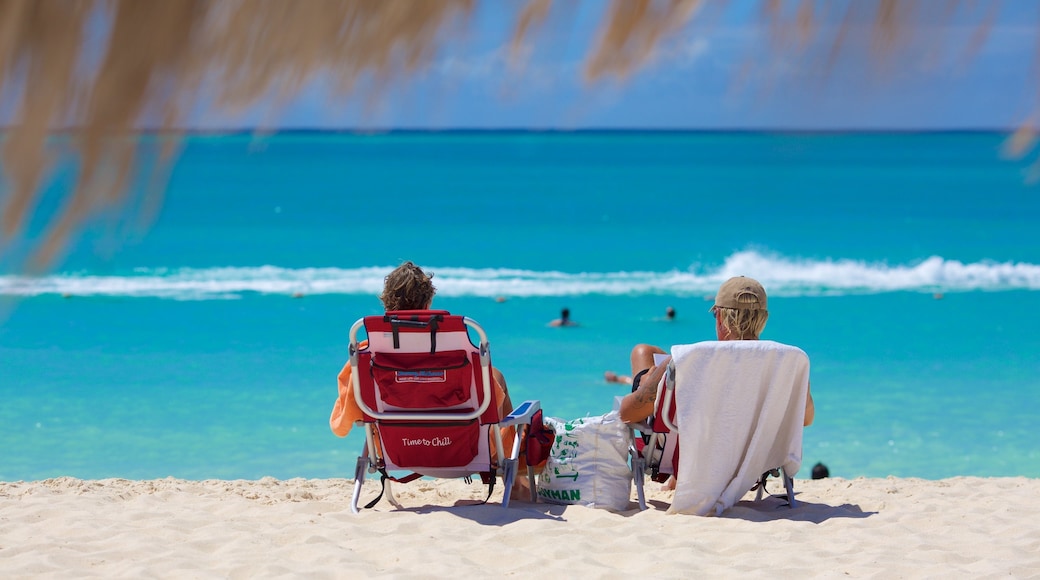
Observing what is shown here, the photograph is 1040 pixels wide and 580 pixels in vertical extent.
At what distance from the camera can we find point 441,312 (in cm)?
455

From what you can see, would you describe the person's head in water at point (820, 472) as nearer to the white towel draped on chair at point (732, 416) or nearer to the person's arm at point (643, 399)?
the white towel draped on chair at point (732, 416)

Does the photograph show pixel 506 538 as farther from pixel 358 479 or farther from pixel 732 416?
pixel 732 416

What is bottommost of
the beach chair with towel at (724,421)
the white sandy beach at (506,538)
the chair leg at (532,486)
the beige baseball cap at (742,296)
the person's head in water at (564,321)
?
the white sandy beach at (506,538)

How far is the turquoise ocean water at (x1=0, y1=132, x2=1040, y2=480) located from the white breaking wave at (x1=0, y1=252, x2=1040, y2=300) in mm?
111

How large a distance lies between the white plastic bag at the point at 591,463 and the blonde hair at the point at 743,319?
0.71 metres

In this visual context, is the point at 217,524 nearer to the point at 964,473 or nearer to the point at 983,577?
the point at 983,577

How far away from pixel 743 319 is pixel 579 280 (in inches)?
612

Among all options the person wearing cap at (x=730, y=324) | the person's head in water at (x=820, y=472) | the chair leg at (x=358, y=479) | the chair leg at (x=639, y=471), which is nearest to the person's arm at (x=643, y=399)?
the person wearing cap at (x=730, y=324)

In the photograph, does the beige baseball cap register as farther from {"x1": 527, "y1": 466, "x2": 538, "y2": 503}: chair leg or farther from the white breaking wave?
the white breaking wave

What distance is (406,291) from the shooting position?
15.7 ft

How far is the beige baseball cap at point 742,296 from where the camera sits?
4.71 m

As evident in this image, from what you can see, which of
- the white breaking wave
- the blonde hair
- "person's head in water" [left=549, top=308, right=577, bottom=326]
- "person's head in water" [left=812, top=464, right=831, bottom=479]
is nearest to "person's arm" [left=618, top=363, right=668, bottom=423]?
the blonde hair

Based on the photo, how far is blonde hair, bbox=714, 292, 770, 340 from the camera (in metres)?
4.71

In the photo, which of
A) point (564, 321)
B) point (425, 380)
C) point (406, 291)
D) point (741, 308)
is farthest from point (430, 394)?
point (564, 321)
